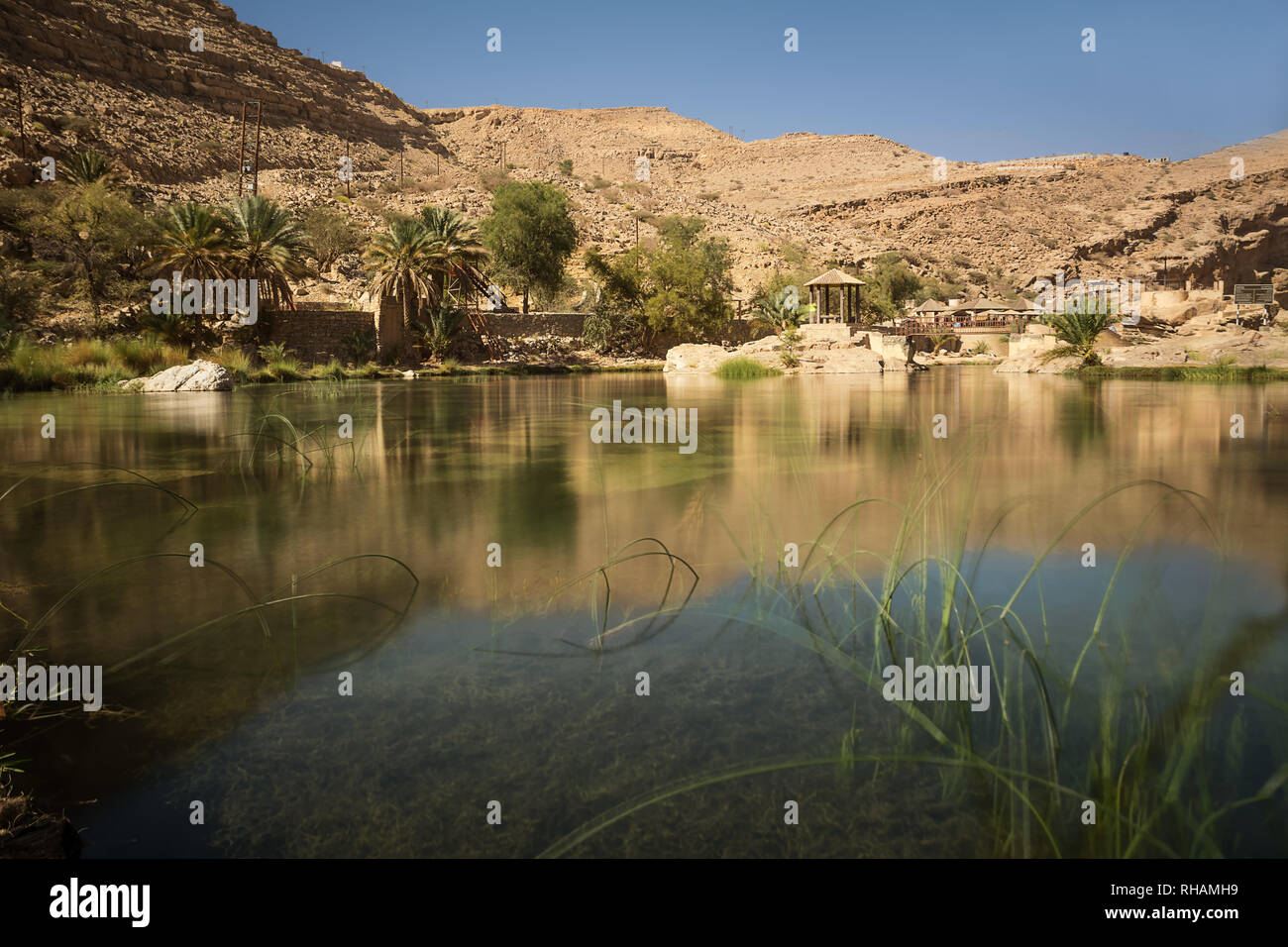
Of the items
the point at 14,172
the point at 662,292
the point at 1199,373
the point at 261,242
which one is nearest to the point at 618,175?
the point at 662,292

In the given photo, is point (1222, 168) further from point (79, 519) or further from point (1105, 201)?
point (79, 519)

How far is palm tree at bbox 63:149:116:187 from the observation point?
122 ft

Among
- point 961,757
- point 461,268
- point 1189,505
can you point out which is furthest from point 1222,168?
point 961,757

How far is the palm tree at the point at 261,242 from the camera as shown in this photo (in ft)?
Result: 84.0

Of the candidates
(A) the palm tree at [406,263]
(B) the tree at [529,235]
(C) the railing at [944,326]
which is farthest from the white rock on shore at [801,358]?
(B) the tree at [529,235]

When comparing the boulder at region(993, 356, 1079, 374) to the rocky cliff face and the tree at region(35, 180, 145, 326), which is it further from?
the rocky cliff face

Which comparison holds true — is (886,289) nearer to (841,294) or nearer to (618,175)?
(841,294)

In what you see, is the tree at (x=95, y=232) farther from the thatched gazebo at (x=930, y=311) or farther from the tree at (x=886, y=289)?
the thatched gazebo at (x=930, y=311)

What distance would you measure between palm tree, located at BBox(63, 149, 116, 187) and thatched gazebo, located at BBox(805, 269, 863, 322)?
31.6 m

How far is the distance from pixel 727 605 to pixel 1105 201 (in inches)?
3475

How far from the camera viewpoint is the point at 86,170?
37531mm

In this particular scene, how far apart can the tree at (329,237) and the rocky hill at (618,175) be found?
27.5 feet
